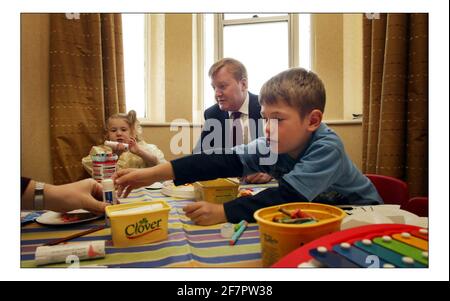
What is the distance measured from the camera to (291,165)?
0.65 metres

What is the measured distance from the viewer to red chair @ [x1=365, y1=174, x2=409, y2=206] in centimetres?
73

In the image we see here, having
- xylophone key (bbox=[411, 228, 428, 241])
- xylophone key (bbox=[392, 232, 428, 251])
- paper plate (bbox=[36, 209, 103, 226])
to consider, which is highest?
xylophone key (bbox=[411, 228, 428, 241])

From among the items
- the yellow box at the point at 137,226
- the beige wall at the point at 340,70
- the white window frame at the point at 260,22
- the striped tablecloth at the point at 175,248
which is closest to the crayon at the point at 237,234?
the striped tablecloth at the point at 175,248

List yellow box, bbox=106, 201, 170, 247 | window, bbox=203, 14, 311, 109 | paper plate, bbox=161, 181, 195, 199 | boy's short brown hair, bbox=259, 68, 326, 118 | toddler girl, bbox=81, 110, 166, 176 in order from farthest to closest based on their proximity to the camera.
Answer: toddler girl, bbox=81, 110, 166, 176, window, bbox=203, 14, 311, 109, paper plate, bbox=161, 181, 195, 199, boy's short brown hair, bbox=259, 68, 326, 118, yellow box, bbox=106, 201, 170, 247

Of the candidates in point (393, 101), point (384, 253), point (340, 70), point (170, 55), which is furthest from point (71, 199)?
point (340, 70)

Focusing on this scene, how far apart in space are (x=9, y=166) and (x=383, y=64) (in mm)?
1147

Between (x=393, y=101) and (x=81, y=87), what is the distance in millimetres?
1252

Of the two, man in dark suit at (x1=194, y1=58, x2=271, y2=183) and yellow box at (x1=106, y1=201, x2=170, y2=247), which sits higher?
man in dark suit at (x1=194, y1=58, x2=271, y2=183)

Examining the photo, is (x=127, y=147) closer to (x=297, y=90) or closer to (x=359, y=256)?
(x=297, y=90)

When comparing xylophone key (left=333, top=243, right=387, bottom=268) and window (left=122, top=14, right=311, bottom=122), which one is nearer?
xylophone key (left=333, top=243, right=387, bottom=268)

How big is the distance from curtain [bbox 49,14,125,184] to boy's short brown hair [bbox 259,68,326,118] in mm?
780

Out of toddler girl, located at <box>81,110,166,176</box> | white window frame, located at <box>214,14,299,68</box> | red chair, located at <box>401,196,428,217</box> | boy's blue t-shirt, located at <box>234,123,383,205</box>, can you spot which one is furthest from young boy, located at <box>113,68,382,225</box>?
toddler girl, located at <box>81,110,166,176</box>

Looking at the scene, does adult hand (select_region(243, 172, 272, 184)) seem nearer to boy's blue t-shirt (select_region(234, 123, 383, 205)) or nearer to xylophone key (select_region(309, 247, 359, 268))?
boy's blue t-shirt (select_region(234, 123, 383, 205))

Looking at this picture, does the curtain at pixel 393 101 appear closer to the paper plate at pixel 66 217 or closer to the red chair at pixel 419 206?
the red chair at pixel 419 206
